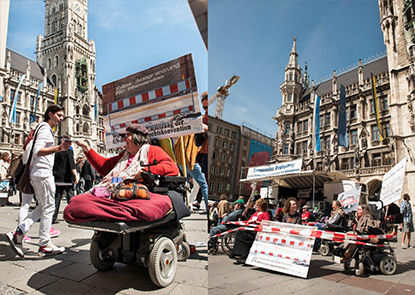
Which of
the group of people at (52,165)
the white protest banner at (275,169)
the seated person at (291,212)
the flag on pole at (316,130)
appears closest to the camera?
the group of people at (52,165)

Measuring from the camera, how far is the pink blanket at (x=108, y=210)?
4.54 feet

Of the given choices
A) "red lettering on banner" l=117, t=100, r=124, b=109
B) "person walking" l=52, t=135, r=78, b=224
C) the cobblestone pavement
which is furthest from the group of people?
"person walking" l=52, t=135, r=78, b=224

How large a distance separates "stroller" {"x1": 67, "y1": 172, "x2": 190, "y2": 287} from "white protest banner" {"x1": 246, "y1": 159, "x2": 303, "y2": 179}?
1.58 feet

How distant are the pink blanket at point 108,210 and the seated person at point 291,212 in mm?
1789

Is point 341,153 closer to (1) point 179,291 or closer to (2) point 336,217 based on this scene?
(2) point 336,217

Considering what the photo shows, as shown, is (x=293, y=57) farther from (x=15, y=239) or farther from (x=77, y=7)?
(x=77, y=7)

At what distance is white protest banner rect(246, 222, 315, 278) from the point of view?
214cm

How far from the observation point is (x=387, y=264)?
7.21ft

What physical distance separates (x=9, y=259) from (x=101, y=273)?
0.78m

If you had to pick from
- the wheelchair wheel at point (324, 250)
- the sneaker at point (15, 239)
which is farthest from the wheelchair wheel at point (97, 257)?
the wheelchair wheel at point (324, 250)

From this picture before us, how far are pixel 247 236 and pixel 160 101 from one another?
1.61m

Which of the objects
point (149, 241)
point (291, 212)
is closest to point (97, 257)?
point (149, 241)

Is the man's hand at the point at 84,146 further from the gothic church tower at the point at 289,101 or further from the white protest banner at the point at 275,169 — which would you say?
the gothic church tower at the point at 289,101

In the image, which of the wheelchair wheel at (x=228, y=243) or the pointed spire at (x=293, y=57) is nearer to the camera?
the pointed spire at (x=293, y=57)
